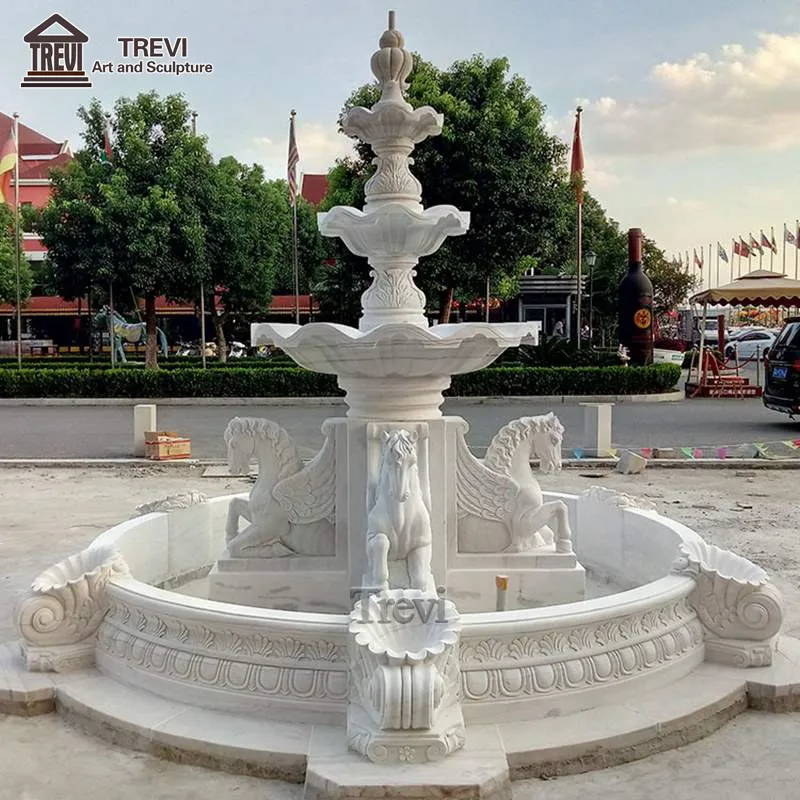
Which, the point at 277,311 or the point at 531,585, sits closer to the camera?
the point at 531,585

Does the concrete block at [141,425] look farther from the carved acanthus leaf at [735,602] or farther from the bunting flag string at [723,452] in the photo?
the carved acanthus leaf at [735,602]

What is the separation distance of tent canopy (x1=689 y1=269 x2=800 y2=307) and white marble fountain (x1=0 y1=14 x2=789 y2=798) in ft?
54.2

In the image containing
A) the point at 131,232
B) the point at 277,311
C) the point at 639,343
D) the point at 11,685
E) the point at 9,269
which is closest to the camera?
the point at 11,685

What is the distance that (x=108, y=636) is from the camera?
439cm

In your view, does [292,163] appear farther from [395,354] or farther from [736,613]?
[736,613]

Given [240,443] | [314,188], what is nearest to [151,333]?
[240,443]

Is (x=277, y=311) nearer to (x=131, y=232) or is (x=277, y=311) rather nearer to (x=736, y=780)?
(x=131, y=232)

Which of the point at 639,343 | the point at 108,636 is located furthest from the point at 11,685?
the point at 639,343

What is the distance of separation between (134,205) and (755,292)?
1530cm

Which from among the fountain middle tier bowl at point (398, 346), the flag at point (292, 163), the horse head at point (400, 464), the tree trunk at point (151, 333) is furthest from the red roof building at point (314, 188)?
the horse head at point (400, 464)

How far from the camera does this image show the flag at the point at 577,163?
1011 inches

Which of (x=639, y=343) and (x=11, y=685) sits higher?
(x=639, y=343)

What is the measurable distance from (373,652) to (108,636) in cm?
161

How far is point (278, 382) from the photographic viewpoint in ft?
69.5
